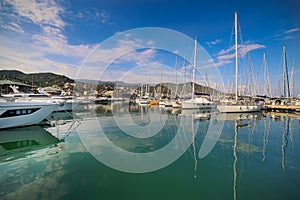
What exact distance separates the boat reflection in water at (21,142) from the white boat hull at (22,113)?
0.60 m

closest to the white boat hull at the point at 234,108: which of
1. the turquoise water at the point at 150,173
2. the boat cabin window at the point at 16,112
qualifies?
the turquoise water at the point at 150,173

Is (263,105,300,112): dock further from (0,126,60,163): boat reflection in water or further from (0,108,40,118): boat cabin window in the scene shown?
(0,108,40,118): boat cabin window

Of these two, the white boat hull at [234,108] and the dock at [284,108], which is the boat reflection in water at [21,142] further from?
the dock at [284,108]

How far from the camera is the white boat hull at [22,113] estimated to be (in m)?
10.8

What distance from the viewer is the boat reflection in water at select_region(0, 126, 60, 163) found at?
280 inches

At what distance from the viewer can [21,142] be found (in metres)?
8.70

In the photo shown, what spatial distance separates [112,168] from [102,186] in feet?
3.93

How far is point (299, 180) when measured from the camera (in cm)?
490

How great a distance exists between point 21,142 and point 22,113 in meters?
4.07

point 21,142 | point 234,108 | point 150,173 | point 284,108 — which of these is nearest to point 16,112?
point 21,142

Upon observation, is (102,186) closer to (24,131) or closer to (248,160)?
(248,160)

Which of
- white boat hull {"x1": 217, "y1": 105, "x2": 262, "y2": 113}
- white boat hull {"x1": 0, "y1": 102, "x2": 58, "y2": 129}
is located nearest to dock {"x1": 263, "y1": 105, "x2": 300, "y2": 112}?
white boat hull {"x1": 217, "y1": 105, "x2": 262, "y2": 113}

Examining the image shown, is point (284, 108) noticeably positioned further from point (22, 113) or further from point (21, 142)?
point (22, 113)

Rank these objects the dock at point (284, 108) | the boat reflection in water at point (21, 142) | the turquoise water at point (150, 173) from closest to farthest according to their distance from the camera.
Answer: the turquoise water at point (150, 173)
the boat reflection in water at point (21, 142)
the dock at point (284, 108)
